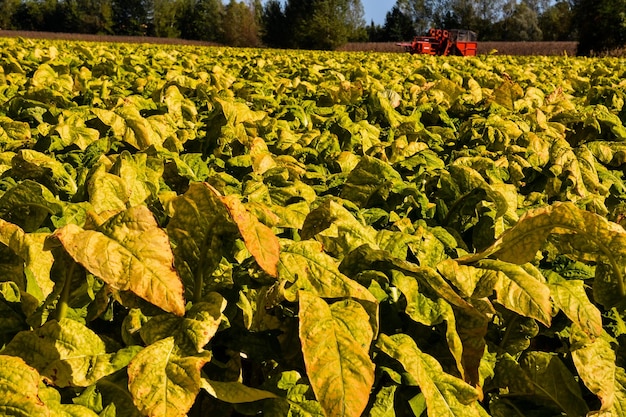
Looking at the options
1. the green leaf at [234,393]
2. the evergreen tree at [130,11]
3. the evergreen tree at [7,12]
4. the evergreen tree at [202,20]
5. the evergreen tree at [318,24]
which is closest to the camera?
the green leaf at [234,393]

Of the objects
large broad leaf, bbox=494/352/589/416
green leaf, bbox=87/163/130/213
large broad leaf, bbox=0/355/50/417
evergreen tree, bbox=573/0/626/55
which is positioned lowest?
large broad leaf, bbox=494/352/589/416

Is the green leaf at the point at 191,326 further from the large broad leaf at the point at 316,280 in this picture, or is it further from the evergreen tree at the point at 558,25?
the evergreen tree at the point at 558,25

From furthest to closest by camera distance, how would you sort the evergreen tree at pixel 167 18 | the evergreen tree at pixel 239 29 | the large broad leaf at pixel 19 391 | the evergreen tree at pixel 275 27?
the evergreen tree at pixel 167 18
the evergreen tree at pixel 239 29
the evergreen tree at pixel 275 27
the large broad leaf at pixel 19 391

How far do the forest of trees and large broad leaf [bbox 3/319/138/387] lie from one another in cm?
5842

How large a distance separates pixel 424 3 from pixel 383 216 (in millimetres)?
112252

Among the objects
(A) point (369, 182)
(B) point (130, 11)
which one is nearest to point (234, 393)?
(A) point (369, 182)

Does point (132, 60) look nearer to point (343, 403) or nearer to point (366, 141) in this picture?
point (366, 141)

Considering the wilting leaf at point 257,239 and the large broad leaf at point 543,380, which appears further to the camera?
the large broad leaf at point 543,380

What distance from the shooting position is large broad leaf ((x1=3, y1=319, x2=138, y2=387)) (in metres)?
1.19

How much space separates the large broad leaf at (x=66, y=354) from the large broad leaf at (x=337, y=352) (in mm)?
377

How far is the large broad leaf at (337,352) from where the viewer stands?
1.06m

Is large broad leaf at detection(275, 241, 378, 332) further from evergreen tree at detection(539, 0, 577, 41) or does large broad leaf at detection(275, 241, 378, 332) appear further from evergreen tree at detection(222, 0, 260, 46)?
evergreen tree at detection(539, 0, 577, 41)

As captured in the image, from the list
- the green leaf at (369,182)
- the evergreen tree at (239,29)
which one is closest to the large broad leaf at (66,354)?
the green leaf at (369,182)

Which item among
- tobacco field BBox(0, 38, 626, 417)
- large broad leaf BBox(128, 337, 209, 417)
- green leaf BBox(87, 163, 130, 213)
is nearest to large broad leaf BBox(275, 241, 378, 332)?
tobacco field BBox(0, 38, 626, 417)
